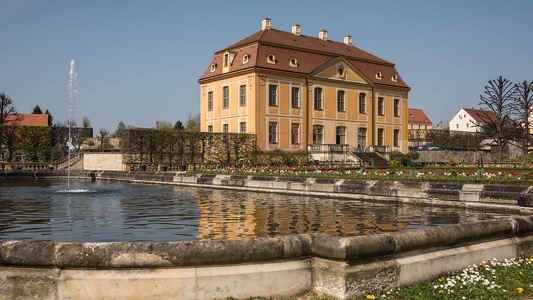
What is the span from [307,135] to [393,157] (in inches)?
328

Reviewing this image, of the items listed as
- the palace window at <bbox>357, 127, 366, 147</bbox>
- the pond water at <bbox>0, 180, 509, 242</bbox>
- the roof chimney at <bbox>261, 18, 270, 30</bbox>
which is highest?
the roof chimney at <bbox>261, 18, 270, 30</bbox>

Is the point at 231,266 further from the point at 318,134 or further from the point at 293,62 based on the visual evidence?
the point at 318,134

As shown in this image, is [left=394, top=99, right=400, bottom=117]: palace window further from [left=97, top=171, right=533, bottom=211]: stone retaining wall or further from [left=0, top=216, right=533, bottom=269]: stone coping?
[left=0, top=216, right=533, bottom=269]: stone coping

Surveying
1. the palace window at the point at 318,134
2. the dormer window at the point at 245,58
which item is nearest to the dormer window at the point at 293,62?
the dormer window at the point at 245,58

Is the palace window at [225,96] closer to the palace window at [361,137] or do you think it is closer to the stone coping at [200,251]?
the palace window at [361,137]

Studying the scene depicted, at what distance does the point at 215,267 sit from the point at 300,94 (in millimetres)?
41034

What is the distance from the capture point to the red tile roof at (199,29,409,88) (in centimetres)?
4300

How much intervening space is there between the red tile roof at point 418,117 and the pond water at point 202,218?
4569 inches

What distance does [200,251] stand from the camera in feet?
14.4

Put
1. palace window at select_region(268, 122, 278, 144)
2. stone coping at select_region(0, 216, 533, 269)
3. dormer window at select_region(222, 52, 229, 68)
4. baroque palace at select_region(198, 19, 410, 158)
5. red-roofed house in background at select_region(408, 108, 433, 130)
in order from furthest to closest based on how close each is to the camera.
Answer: red-roofed house in background at select_region(408, 108, 433, 130) < dormer window at select_region(222, 52, 229, 68) < palace window at select_region(268, 122, 278, 144) < baroque palace at select_region(198, 19, 410, 158) < stone coping at select_region(0, 216, 533, 269)

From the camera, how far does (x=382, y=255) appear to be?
495cm

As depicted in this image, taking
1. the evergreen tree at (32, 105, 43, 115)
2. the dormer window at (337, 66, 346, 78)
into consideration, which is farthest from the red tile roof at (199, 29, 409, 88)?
the evergreen tree at (32, 105, 43, 115)

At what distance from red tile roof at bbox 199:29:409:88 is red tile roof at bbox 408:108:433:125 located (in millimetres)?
73792

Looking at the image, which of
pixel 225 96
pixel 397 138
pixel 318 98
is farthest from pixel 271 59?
pixel 397 138
